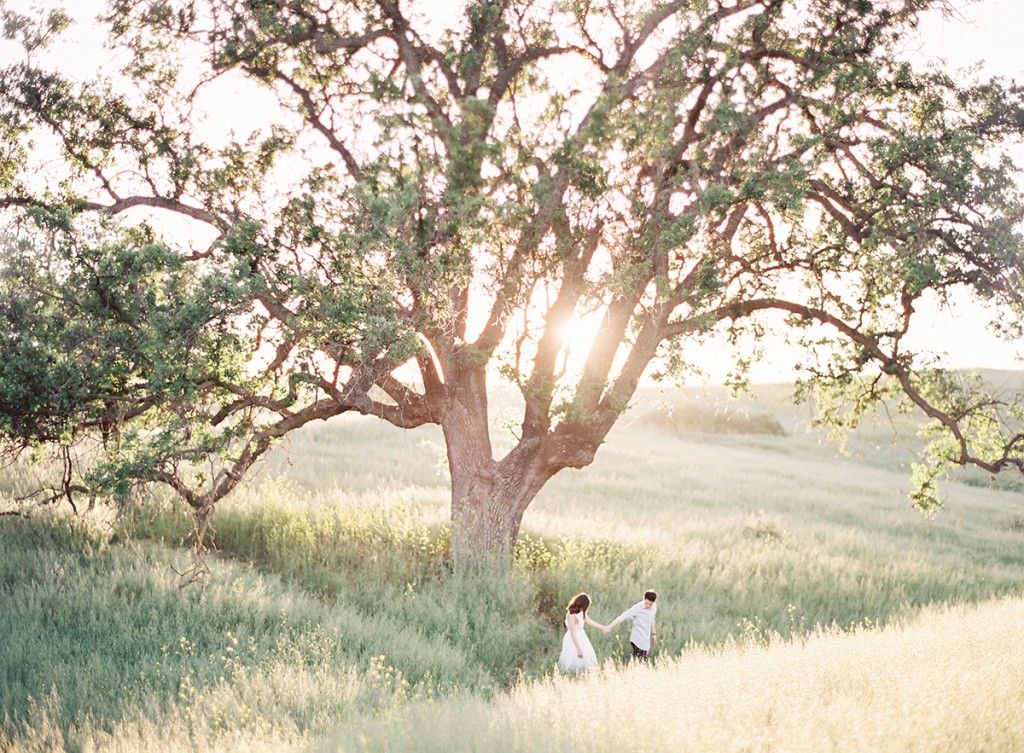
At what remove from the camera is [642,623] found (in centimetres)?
1011

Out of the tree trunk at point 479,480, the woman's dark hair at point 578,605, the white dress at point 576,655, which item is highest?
the tree trunk at point 479,480

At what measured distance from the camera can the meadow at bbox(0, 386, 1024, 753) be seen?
5.73 metres

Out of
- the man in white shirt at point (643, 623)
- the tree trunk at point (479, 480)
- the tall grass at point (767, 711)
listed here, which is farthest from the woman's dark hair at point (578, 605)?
the tree trunk at point (479, 480)

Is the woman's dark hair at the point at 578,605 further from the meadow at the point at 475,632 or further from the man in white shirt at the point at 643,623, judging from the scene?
the man in white shirt at the point at 643,623

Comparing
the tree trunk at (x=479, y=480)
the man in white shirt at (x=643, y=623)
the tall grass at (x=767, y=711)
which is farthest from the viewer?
the tree trunk at (x=479, y=480)

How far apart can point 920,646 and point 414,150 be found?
852 cm

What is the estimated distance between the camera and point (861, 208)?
11.0m

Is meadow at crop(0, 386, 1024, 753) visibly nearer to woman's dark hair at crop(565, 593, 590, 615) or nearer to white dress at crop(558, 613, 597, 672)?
white dress at crop(558, 613, 597, 672)

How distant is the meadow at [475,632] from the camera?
5.73 metres

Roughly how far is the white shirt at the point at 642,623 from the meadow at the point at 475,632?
15.7 inches

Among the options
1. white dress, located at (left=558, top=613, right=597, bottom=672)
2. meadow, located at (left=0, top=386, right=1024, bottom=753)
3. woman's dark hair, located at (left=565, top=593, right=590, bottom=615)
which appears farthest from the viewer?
woman's dark hair, located at (left=565, top=593, right=590, bottom=615)

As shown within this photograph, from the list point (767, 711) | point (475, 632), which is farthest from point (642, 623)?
point (767, 711)

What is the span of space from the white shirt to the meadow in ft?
1.31

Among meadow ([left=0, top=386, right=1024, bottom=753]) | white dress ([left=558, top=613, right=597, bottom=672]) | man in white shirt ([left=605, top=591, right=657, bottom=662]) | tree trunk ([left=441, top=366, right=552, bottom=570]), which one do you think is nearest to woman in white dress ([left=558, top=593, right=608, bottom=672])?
white dress ([left=558, top=613, right=597, bottom=672])
